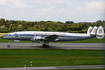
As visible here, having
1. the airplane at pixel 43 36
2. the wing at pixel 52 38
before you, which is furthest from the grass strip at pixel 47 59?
the airplane at pixel 43 36

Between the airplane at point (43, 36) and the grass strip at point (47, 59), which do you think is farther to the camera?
the airplane at point (43, 36)

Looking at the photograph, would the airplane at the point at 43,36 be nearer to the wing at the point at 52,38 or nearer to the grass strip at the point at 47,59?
the wing at the point at 52,38

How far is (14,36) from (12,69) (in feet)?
57.1

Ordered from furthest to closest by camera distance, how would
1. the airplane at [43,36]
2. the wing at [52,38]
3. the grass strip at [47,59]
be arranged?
1. the airplane at [43,36]
2. the wing at [52,38]
3. the grass strip at [47,59]

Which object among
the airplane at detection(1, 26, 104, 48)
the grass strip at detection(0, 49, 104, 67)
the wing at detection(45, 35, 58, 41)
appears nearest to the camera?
the grass strip at detection(0, 49, 104, 67)

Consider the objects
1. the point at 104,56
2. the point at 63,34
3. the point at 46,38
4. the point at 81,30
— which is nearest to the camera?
the point at 104,56

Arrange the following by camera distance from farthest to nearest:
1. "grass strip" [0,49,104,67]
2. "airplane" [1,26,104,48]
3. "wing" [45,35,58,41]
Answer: "airplane" [1,26,104,48]
"wing" [45,35,58,41]
"grass strip" [0,49,104,67]

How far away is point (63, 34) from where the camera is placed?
105 feet

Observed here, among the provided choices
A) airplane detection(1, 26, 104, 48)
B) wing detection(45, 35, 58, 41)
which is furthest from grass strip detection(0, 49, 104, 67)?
airplane detection(1, 26, 104, 48)

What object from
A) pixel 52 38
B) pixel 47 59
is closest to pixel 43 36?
pixel 52 38

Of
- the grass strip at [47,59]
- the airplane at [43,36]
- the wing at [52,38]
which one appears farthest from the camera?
the airplane at [43,36]

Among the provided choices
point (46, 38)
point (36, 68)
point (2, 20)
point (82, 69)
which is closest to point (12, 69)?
point (36, 68)

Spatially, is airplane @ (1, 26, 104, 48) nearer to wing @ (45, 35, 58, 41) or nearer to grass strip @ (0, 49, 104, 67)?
wing @ (45, 35, 58, 41)

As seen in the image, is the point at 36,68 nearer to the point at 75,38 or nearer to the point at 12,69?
the point at 12,69
